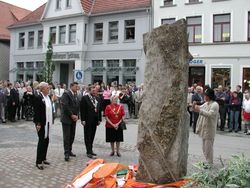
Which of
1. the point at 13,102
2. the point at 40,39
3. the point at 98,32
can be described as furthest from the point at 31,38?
the point at 13,102

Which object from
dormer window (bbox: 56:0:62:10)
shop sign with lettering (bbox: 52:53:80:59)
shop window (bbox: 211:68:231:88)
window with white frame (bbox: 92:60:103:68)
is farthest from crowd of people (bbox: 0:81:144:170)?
dormer window (bbox: 56:0:62:10)

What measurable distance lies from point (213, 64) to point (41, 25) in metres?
19.4

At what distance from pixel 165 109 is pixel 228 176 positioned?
2269mm

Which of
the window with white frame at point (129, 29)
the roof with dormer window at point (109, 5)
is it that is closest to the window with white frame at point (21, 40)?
the roof with dormer window at point (109, 5)

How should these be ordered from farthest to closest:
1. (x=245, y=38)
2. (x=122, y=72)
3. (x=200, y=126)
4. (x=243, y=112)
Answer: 1. (x=122, y=72)
2. (x=245, y=38)
3. (x=243, y=112)
4. (x=200, y=126)

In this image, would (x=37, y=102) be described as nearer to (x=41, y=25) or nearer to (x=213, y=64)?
(x=213, y=64)

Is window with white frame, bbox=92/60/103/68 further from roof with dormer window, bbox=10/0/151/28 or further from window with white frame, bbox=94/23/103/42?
roof with dormer window, bbox=10/0/151/28

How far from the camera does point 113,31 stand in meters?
35.2

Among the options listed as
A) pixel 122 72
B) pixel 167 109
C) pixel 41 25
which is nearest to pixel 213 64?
pixel 122 72

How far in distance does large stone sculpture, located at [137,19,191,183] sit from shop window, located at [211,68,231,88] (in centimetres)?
2254

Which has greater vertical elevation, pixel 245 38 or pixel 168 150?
pixel 245 38

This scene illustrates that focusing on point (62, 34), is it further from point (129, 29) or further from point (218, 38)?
point (218, 38)

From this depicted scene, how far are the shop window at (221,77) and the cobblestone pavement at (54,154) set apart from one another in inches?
488

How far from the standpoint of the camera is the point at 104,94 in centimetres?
2183
